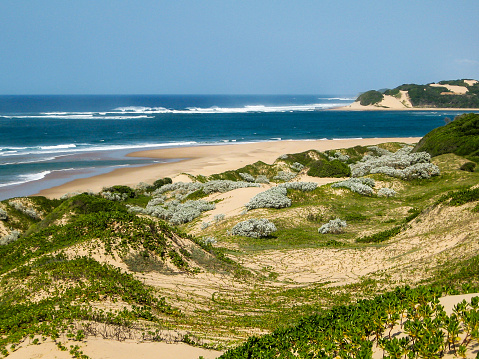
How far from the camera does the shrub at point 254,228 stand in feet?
59.3

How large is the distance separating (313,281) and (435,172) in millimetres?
18525

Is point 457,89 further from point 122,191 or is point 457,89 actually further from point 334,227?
point 334,227

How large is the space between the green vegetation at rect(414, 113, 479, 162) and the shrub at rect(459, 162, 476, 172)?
201cm

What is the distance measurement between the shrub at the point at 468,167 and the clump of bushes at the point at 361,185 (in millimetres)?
6788

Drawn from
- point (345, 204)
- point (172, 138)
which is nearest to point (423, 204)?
point (345, 204)

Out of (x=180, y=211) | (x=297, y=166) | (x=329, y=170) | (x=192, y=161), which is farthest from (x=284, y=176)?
(x=192, y=161)

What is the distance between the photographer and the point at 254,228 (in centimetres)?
1841

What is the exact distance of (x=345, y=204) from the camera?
21703 mm

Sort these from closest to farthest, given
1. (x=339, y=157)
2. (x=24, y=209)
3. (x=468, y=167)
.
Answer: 1. (x=24, y=209)
2. (x=468, y=167)
3. (x=339, y=157)

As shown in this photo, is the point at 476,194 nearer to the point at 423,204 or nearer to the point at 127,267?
the point at 423,204

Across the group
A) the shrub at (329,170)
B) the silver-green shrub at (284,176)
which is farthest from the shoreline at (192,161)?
the shrub at (329,170)

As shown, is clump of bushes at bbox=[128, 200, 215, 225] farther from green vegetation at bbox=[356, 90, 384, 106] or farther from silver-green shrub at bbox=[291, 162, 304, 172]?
green vegetation at bbox=[356, 90, 384, 106]

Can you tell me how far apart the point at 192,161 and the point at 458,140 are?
A: 31043 mm

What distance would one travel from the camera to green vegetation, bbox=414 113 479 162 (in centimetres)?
3039
